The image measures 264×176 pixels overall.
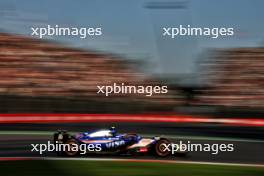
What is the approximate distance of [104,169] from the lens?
260 inches

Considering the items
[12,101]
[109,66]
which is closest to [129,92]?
[109,66]

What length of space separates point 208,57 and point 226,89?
1.29ft

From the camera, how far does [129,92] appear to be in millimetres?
6574

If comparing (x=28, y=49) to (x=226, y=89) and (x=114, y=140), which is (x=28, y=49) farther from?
(x=226, y=89)

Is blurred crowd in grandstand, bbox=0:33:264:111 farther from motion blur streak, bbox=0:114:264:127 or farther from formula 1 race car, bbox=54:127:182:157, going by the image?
formula 1 race car, bbox=54:127:182:157

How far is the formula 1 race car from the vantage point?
6582mm

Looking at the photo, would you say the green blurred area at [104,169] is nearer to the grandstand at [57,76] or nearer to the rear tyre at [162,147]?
the rear tyre at [162,147]

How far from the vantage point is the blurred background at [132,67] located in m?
6.56

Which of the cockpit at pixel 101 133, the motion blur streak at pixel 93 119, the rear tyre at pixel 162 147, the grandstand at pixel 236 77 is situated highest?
the grandstand at pixel 236 77

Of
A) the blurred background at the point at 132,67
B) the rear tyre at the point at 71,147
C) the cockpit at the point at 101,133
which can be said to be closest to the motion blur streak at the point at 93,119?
the blurred background at the point at 132,67

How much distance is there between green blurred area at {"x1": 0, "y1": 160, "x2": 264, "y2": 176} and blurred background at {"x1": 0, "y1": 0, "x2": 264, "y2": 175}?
57mm

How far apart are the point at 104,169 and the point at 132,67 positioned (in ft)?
3.73

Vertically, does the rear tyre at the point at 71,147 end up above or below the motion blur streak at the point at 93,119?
→ below

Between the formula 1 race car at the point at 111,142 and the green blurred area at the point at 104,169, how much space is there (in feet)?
0.43
